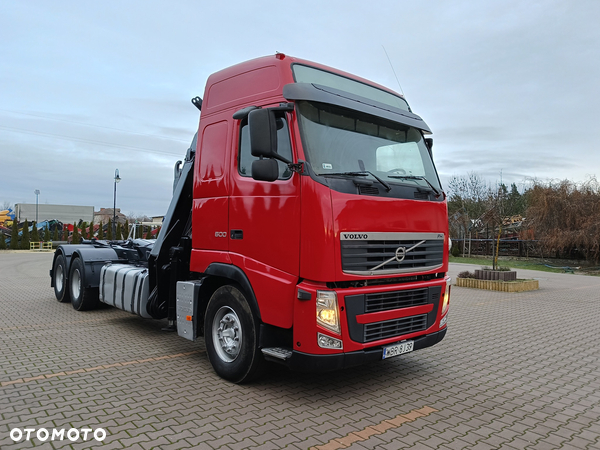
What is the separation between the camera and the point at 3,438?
3520 millimetres

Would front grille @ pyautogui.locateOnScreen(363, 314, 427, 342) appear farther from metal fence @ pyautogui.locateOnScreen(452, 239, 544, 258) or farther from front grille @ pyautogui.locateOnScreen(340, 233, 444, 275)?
metal fence @ pyautogui.locateOnScreen(452, 239, 544, 258)

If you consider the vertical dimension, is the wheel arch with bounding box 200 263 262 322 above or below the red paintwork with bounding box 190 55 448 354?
below

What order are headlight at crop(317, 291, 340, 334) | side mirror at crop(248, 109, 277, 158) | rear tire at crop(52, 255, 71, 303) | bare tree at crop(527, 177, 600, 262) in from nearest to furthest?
1. headlight at crop(317, 291, 340, 334)
2. side mirror at crop(248, 109, 277, 158)
3. rear tire at crop(52, 255, 71, 303)
4. bare tree at crop(527, 177, 600, 262)

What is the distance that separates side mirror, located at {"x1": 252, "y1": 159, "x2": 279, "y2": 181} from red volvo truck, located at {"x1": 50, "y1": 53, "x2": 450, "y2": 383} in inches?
0.4

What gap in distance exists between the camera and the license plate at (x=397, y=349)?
442cm

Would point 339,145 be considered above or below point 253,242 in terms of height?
above

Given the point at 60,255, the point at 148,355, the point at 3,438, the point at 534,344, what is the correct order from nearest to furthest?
the point at 3,438, the point at 148,355, the point at 534,344, the point at 60,255

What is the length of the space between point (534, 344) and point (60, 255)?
359 inches

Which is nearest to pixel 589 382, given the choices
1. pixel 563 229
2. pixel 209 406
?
pixel 209 406

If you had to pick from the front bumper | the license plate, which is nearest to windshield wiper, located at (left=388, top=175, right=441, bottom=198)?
the license plate

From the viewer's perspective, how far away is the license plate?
4.42m

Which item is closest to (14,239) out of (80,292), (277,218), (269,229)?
(80,292)

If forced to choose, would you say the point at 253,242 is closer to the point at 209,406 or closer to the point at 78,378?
the point at 209,406

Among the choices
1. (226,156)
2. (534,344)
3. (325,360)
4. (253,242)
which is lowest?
(534,344)
